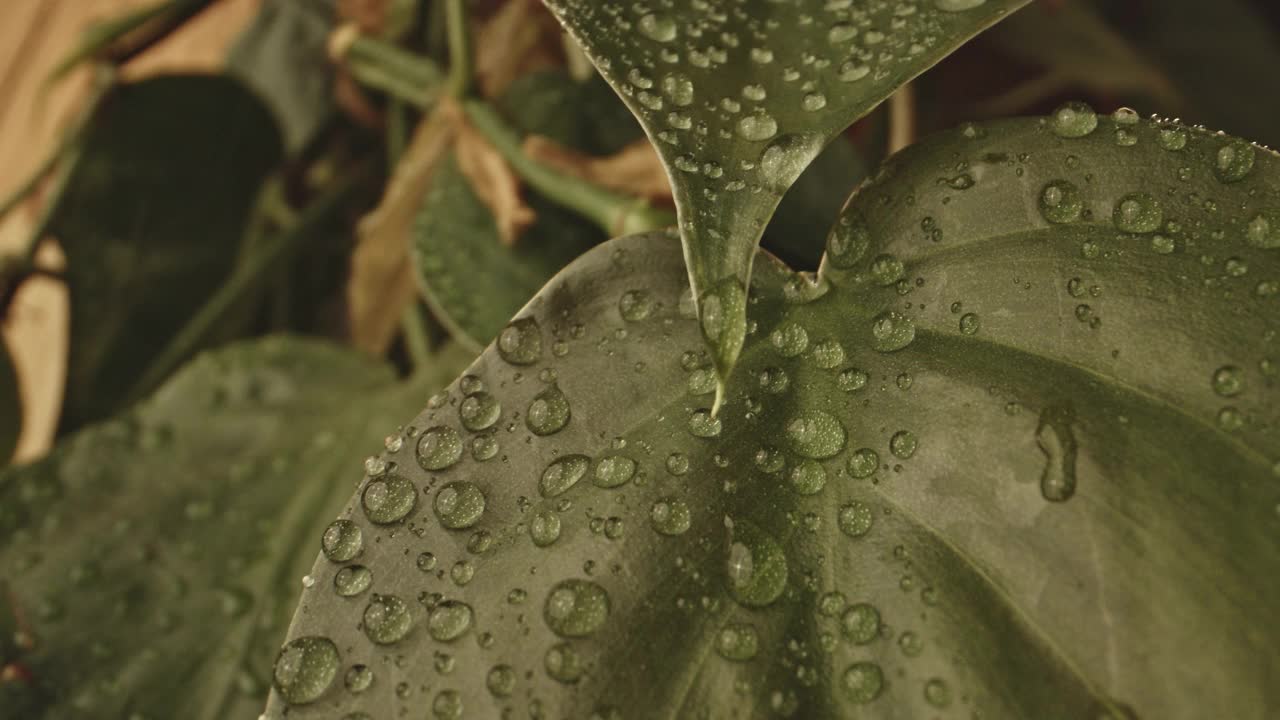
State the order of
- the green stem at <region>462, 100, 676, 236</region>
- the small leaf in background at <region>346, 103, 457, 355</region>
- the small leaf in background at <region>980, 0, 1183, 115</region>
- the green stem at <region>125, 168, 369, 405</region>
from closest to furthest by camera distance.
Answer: the green stem at <region>462, 100, 676, 236</region>
the small leaf in background at <region>346, 103, 457, 355</region>
the green stem at <region>125, 168, 369, 405</region>
the small leaf in background at <region>980, 0, 1183, 115</region>

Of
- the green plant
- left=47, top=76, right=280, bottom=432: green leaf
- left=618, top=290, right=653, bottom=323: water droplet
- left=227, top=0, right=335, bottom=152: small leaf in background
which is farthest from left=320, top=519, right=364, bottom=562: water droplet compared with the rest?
left=227, top=0, right=335, bottom=152: small leaf in background

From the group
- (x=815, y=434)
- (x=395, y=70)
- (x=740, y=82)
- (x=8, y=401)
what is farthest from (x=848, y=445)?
(x=8, y=401)

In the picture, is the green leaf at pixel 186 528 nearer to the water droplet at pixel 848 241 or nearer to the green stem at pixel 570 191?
the green stem at pixel 570 191

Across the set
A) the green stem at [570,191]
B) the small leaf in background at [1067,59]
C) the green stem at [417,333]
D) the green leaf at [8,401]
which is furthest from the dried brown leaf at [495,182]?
the small leaf in background at [1067,59]

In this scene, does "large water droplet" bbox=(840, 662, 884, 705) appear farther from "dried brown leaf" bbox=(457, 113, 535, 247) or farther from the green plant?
"dried brown leaf" bbox=(457, 113, 535, 247)

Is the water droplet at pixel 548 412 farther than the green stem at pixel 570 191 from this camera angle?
No

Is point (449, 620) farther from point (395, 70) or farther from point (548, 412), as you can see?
point (395, 70)

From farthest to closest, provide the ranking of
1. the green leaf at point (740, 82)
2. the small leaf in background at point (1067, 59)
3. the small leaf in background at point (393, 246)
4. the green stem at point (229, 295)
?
the small leaf in background at point (1067, 59), the green stem at point (229, 295), the small leaf in background at point (393, 246), the green leaf at point (740, 82)
